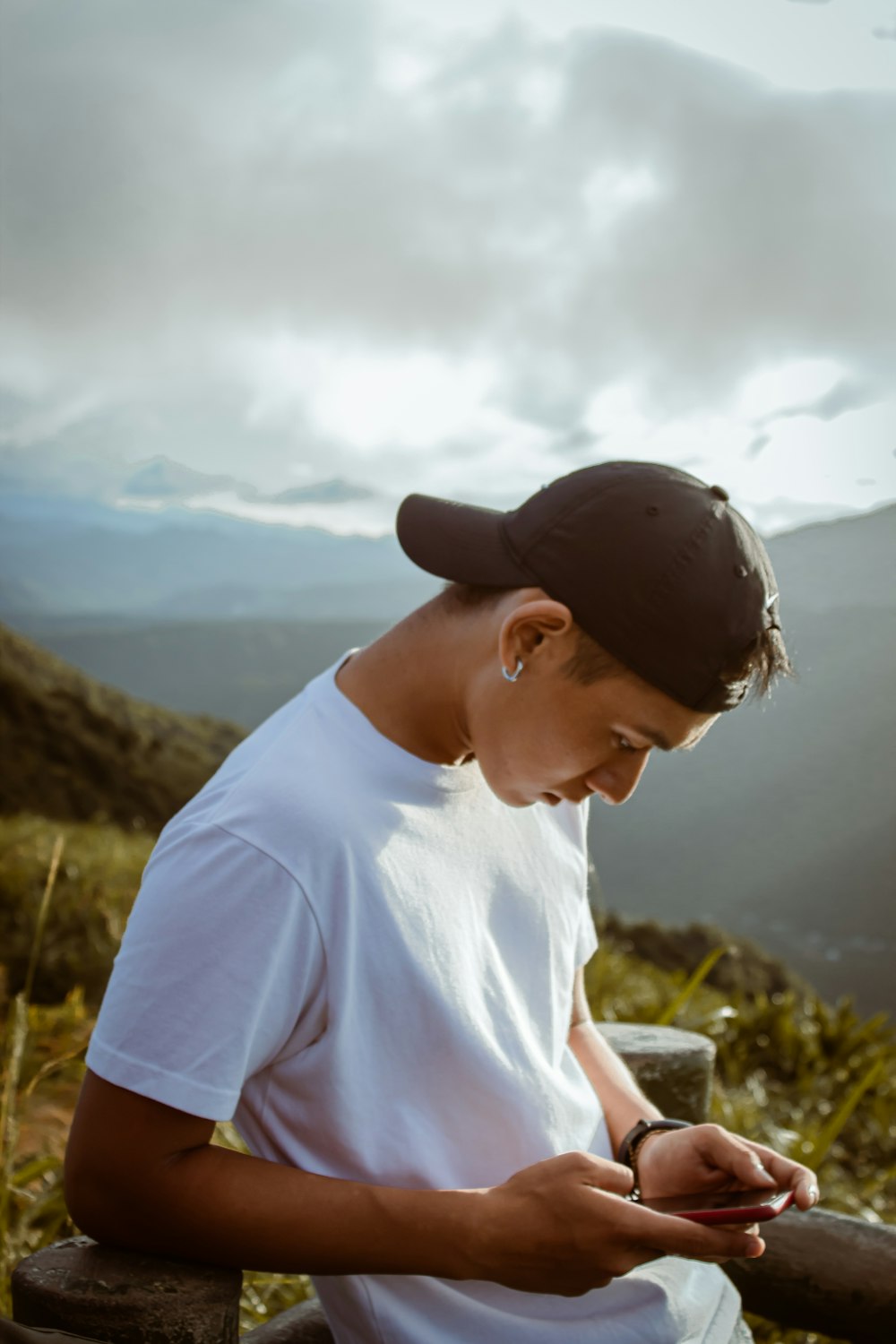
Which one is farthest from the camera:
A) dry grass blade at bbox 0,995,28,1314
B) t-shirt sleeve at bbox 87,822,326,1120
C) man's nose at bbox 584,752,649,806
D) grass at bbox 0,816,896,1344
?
grass at bbox 0,816,896,1344

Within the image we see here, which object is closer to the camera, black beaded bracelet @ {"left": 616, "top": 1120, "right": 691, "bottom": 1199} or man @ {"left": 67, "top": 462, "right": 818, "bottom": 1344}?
man @ {"left": 67, "top": 462, "right": 818, "bottom": 1344}

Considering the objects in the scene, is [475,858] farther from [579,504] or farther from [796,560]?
[796,560]

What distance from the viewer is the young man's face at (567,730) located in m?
1.11

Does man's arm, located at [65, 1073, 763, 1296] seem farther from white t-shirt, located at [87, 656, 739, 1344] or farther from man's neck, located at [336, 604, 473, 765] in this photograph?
man's neck, located at [336, 604, 473, 765]

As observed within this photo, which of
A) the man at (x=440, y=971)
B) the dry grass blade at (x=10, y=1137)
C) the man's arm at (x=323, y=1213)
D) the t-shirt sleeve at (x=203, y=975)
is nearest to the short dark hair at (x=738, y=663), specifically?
the man at (x=440, y=971)

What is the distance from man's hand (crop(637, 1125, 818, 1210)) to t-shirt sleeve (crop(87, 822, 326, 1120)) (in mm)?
559

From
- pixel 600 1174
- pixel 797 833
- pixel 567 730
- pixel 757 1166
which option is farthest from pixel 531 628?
pixel 797 833

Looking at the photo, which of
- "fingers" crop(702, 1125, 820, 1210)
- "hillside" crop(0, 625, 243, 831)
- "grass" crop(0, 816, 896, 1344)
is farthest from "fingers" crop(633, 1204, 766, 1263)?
"hillside" crop(0, 625, 243, 831)

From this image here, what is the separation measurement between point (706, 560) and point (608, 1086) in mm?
766

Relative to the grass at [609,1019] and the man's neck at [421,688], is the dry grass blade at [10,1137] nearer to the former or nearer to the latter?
the grass at [609,1019]

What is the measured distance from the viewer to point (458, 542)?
3.88ft

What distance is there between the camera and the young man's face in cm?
111

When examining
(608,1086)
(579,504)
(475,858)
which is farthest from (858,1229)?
(579,504)

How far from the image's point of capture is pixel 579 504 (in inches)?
43.8
